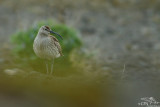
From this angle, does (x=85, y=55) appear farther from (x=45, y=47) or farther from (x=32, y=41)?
(x=45, y=47)

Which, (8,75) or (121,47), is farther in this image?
(121,47)

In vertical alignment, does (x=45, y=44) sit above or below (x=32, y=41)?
below

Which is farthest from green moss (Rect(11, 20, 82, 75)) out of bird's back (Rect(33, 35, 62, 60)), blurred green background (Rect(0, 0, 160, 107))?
bird's back (Rect(33, 35, 62, 60))

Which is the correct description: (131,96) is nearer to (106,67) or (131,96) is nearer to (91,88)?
(91,88)

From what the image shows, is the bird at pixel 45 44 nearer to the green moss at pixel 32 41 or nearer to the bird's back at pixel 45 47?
the bird's back at pixel 45 47

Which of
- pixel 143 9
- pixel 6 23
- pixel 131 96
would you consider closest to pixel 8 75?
pixel 131 96

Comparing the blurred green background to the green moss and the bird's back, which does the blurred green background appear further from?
the bird's back

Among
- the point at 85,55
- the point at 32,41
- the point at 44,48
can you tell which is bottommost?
the point at 44,48

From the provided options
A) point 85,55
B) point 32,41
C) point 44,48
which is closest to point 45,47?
point 44,48
